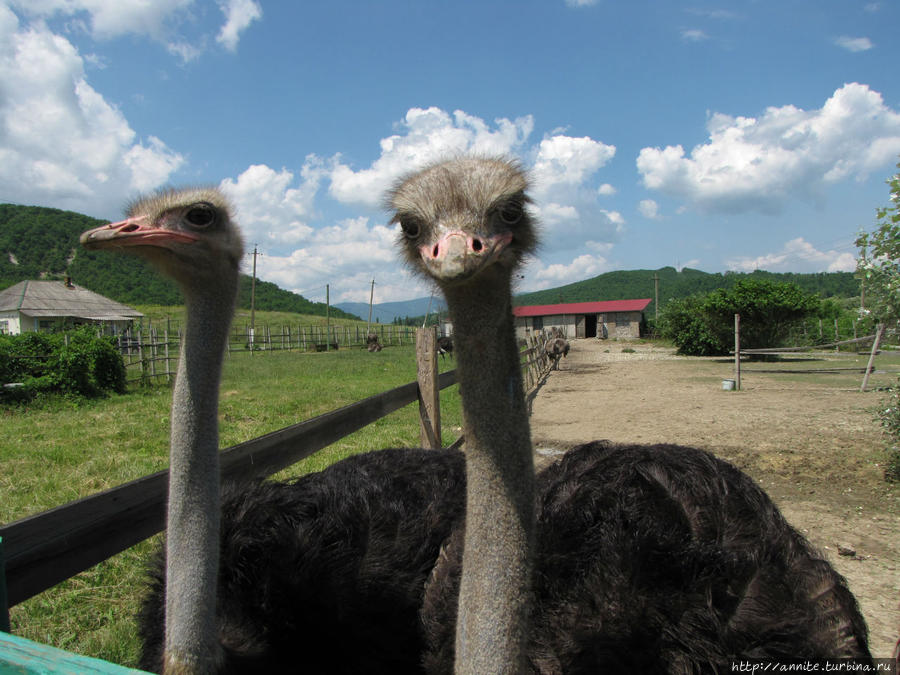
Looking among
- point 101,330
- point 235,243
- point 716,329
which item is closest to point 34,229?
point 101,330

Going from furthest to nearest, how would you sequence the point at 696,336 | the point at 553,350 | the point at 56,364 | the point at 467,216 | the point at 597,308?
the point at 597,308
the point at 696,336
the point at 553,350
the point at 56,364
the point at 467,216

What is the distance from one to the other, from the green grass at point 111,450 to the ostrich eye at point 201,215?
2.42 feet

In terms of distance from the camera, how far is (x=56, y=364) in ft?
34.1

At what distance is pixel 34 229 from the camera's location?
2611 inches

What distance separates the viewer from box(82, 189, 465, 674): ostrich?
57.1 inches

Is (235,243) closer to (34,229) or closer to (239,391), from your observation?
(239,391)

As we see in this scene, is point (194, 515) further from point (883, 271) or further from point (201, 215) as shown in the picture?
point (883, 271)

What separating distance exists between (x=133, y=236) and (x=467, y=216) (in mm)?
885

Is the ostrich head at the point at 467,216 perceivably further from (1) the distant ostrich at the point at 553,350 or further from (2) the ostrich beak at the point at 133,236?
(1) the distant ostrich at the point at 553,350

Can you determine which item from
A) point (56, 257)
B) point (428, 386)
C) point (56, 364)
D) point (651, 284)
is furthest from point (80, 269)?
point (651, 284)

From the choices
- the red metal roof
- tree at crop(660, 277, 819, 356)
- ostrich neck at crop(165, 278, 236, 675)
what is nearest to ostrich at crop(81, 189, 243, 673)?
ostrich neck at crop(165, 278, 236, 675)

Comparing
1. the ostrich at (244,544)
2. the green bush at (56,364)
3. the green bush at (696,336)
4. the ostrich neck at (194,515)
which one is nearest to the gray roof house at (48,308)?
the green bush at (56,364)

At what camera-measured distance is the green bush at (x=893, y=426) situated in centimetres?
526

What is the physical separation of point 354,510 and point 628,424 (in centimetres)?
695
